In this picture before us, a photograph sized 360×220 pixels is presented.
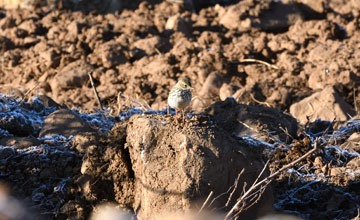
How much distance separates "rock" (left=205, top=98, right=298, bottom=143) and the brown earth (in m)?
0.02

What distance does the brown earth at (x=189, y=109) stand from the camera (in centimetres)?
483

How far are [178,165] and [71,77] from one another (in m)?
5.32

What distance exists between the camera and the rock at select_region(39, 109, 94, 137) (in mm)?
6016

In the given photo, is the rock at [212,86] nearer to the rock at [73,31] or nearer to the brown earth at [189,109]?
the brown earth at [189,109]

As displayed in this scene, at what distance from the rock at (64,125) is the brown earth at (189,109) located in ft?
0.06

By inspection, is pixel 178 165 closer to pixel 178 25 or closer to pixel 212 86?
pixel 212 86

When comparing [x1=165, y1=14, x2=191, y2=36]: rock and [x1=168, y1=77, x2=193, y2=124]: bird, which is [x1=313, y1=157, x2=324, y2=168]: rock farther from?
[x1=165, y1=14, x2=191, y2=36]: rock

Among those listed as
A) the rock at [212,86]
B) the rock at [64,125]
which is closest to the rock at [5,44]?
the rock at [212,86]

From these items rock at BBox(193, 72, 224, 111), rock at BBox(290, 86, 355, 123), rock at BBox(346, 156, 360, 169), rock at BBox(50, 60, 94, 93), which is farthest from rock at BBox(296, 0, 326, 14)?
rock at BBox(346, 156, 360, 169)

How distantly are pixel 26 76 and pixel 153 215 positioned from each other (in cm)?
612

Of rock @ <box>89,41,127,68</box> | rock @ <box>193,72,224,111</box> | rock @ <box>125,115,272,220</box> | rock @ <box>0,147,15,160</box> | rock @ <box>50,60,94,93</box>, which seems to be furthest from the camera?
rock @ <box>89,41,127,68</box>

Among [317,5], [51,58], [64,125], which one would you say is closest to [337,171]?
[64,125]

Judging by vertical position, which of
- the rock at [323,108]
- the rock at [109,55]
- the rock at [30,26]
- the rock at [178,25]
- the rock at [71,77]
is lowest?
the rock at [323,108]

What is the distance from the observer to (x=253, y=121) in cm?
642
